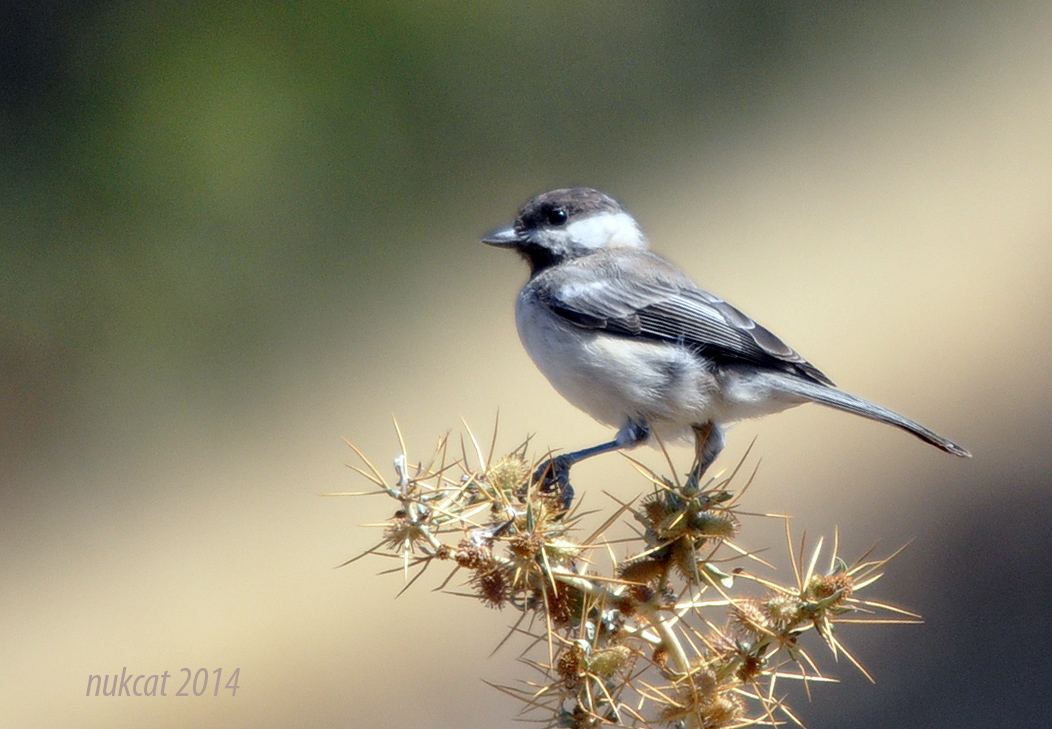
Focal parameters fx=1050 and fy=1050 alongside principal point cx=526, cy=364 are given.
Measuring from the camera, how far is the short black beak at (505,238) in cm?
482

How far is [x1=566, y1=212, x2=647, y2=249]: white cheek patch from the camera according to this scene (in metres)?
4.96

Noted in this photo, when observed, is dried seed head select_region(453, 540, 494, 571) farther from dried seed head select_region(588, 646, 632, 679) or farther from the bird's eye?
the bird's eye

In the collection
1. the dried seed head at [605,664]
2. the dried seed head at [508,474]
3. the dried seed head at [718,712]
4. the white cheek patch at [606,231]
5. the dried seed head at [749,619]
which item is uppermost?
the white cheek patch at [606,231]

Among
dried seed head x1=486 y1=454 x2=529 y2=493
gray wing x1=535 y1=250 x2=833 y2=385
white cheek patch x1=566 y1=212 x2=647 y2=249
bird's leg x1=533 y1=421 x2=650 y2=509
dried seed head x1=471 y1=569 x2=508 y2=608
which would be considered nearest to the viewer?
dried seed head x1=471 y1=569 x2=508 y2=608

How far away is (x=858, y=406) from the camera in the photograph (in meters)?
3.84

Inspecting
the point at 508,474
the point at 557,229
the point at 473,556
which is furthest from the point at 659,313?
the point at 473,556

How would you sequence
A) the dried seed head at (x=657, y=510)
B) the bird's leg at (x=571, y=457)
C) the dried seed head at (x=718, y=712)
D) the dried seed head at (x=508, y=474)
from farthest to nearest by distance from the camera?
the bird's leg at (x=571, y=457), the dried seed head at (x=508, y=474), the dried seed head at (x=657, y=510), the dried seed head at (x=718, y=712)

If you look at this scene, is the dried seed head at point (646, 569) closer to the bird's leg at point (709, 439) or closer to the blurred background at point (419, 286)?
the bird's leg at point (709, 439)

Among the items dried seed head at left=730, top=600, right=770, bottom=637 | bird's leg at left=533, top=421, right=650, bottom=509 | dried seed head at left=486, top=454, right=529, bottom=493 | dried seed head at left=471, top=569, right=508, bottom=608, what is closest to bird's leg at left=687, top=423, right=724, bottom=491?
bird's leg at left=533, top=421, right=650, bottom=509

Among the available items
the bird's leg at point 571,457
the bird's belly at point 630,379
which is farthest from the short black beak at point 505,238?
the bird's leg at point 571,457

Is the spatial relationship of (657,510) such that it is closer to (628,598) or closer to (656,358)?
(628,598)

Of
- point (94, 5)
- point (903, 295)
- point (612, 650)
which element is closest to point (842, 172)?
point (903, 295)

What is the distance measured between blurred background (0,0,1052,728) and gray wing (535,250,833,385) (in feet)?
11.8

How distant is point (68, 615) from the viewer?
8.51 m
